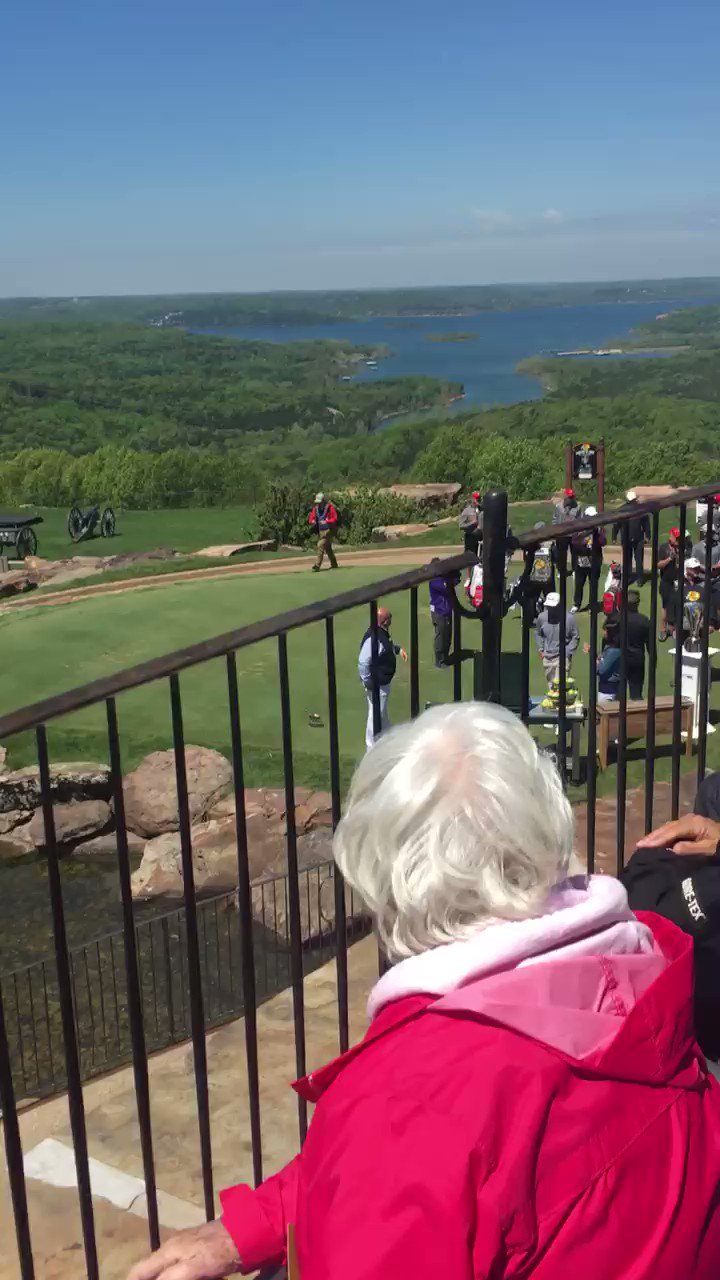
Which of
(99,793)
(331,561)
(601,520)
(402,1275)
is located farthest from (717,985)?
(331,561)

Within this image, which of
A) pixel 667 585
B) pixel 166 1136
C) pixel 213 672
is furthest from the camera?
pixel 213 672

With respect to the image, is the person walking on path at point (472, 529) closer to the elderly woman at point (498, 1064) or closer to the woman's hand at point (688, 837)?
the woman's hand at point (688, 837)

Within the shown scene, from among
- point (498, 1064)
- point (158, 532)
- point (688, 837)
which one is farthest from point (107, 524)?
point (498, 1064)

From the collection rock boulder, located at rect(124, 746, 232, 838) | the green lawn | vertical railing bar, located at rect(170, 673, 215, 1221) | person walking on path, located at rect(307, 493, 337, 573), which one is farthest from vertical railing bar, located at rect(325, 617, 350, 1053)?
person walking on path, located at rect(307, 493, 337, 573)

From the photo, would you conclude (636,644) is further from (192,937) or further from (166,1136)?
(192,937)

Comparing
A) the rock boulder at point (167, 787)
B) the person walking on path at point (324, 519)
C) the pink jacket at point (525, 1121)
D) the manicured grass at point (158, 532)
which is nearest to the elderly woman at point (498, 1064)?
the pink jacket at point (525, 1121)

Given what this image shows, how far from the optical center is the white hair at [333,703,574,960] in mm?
1502

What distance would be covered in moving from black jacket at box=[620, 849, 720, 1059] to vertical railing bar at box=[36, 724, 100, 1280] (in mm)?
942

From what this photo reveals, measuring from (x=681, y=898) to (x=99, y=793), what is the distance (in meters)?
9.93

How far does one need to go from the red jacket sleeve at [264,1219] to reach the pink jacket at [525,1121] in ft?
1.03

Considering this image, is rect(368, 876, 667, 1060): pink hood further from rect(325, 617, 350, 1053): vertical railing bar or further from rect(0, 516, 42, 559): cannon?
rect(0, 516, 42, 559): cannon

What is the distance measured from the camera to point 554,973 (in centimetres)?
146

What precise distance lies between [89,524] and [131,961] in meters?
31.0

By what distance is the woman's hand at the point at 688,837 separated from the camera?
2.27 meters
